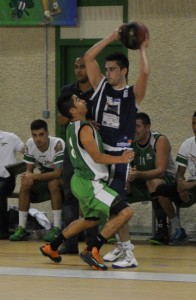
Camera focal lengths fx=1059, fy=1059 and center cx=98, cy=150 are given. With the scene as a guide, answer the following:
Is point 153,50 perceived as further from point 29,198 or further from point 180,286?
point 180,286

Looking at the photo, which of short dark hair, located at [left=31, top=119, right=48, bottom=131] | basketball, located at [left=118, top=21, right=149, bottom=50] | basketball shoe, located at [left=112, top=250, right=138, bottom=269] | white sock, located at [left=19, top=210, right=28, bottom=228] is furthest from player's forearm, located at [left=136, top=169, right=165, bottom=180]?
basketball, located at [left=118, top=21, right=149, bottom=50]

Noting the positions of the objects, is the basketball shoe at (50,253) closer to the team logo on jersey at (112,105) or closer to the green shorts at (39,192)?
the team logo on jersey at (112,105)

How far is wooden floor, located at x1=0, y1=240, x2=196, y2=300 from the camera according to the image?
23.3ft

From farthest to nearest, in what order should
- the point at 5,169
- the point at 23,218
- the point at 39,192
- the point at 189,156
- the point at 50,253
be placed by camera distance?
the point at 5,169 → the point at 39,192 → the point at 23,218 → the point at 189,156 → the point at 50,253

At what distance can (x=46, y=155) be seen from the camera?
1213 cm

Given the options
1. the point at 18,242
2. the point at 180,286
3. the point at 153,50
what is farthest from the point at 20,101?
the point at 180,286

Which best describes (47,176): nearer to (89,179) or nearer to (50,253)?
(50,253)

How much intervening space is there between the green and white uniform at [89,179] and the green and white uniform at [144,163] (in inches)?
104

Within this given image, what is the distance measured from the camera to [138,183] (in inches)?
462

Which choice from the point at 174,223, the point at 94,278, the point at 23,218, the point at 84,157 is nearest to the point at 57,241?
the point at 84,157

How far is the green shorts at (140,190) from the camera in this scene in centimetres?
1171

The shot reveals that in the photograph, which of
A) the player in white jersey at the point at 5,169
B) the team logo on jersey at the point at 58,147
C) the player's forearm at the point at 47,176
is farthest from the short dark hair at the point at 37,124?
the player in white jersey at the point at 5,169

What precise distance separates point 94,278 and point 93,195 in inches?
41.0

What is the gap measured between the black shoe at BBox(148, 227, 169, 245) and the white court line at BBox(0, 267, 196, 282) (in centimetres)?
289
